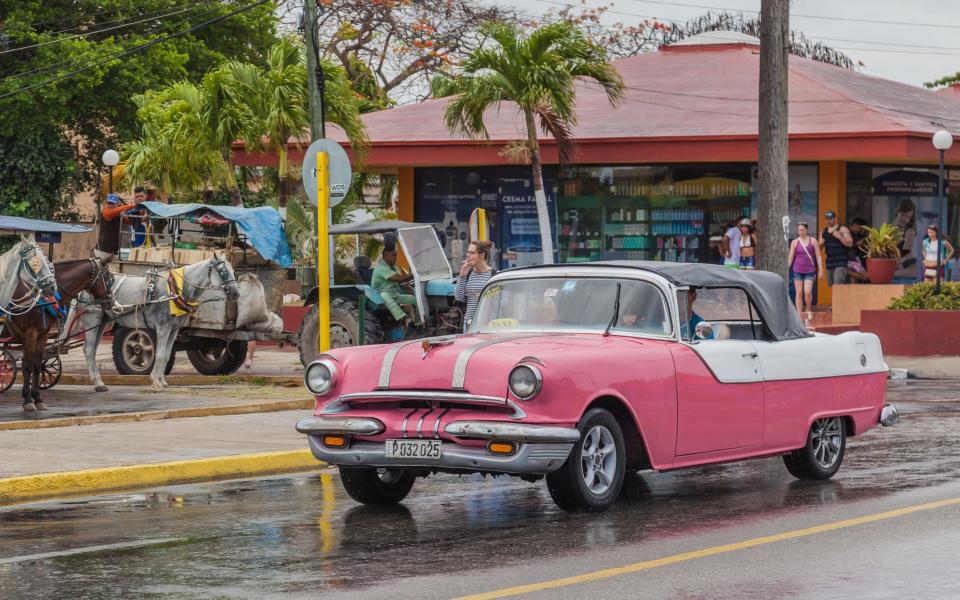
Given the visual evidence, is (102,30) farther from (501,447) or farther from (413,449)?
(501,447)

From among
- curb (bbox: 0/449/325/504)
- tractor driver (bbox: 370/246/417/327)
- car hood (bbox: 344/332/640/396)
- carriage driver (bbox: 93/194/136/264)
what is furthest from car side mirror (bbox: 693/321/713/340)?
carriage driver (bbox: 93/194/136/264)

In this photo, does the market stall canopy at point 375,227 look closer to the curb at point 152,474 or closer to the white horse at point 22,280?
the white horse at point 22,280

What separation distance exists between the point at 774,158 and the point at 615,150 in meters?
9.90

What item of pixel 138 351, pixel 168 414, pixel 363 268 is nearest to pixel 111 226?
pixel 138 351

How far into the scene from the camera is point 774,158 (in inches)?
817

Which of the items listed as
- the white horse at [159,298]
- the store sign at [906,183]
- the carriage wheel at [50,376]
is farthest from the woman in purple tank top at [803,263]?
the carriage wheel at [50,376]

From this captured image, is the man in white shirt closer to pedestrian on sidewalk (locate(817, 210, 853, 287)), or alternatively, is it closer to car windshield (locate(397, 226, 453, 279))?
pedestrian on sidewalk (locate(817, 210, 853, 287))

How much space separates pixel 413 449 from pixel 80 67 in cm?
3346

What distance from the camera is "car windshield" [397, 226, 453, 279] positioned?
20.8 m

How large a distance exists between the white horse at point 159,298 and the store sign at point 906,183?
52.4 ft

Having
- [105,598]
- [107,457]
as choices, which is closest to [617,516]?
[105,598]

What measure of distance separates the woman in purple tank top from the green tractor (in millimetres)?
8882

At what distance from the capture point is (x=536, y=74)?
28781 millimetres

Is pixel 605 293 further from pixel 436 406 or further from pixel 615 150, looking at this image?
pixel 615 150
